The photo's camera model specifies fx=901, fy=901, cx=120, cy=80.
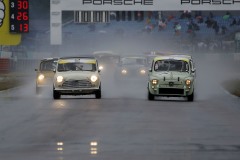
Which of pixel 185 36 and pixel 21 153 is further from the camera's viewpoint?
pixel 185 36

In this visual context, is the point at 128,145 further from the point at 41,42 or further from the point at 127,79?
the point at 41,42

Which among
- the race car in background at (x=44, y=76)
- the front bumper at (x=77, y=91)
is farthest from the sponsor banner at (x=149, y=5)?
the front bumper at (x=77, y=91)

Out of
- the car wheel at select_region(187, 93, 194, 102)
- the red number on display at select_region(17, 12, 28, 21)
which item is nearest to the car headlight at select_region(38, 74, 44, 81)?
the car wheel at select_region(187, 93, 194, 102)

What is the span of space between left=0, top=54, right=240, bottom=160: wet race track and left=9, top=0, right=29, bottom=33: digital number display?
30.2 metres

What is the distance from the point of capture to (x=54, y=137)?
56.8 feet

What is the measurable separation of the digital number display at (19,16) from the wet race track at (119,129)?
30.2 metres

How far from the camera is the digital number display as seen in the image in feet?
209

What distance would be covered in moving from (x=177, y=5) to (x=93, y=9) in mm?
6881

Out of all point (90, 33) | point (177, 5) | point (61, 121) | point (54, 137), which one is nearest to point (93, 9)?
point (177, 5)

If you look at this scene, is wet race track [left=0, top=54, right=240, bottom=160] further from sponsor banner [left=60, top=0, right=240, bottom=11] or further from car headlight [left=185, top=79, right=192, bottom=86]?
sponsor banner [left=60, top=0, right=240, bottom=11]

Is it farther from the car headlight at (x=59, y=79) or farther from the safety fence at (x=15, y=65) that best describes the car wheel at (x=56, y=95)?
the safety fence at (x=15, y=65)

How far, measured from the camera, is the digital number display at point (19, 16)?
209 feet

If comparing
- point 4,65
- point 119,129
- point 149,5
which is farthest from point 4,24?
point 119,129

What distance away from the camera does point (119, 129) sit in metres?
19.4
